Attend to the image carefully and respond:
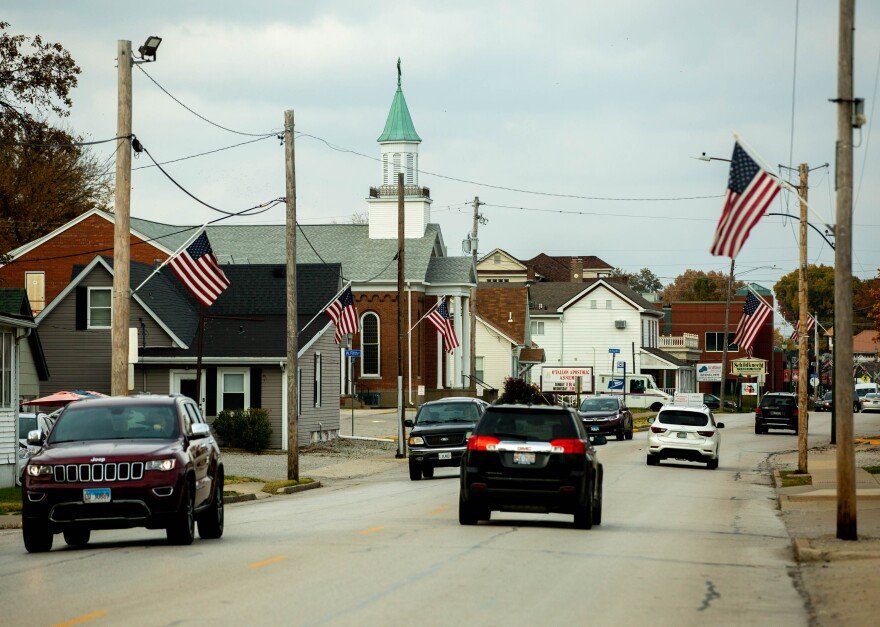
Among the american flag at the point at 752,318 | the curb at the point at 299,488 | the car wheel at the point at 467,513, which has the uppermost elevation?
the american flag at the point at 752,318

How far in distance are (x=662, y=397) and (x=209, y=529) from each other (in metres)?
69.4

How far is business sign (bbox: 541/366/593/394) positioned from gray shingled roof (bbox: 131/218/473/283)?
1198cm

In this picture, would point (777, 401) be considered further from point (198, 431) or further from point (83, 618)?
point (83, 618)

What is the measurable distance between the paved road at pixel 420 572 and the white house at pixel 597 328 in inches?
3063

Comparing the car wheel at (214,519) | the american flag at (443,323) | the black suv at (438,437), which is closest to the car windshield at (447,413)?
the black suv at (438,437)

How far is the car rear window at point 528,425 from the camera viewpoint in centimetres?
1920

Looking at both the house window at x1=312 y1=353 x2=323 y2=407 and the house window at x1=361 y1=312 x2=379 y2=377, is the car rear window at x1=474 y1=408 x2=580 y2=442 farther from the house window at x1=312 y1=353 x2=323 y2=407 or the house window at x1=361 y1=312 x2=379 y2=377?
the house window at x1=361 y1=312 x2=379 y2=377

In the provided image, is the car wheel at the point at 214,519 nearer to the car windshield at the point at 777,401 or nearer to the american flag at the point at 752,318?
the american flag at the point at 752,318

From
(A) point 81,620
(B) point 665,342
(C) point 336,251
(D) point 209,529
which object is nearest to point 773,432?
(C) point 336,251

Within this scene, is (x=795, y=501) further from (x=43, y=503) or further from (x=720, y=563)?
(x=43, y=503)

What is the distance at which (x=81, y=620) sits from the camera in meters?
10.8

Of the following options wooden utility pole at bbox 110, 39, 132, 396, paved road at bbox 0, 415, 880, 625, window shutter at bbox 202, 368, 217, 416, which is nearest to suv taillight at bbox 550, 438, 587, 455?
paved road at bbox 0, 415, 880, 625

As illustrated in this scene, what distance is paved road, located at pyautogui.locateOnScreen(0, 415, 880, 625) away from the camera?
448 inches

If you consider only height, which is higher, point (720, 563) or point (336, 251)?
point (336, 251)
